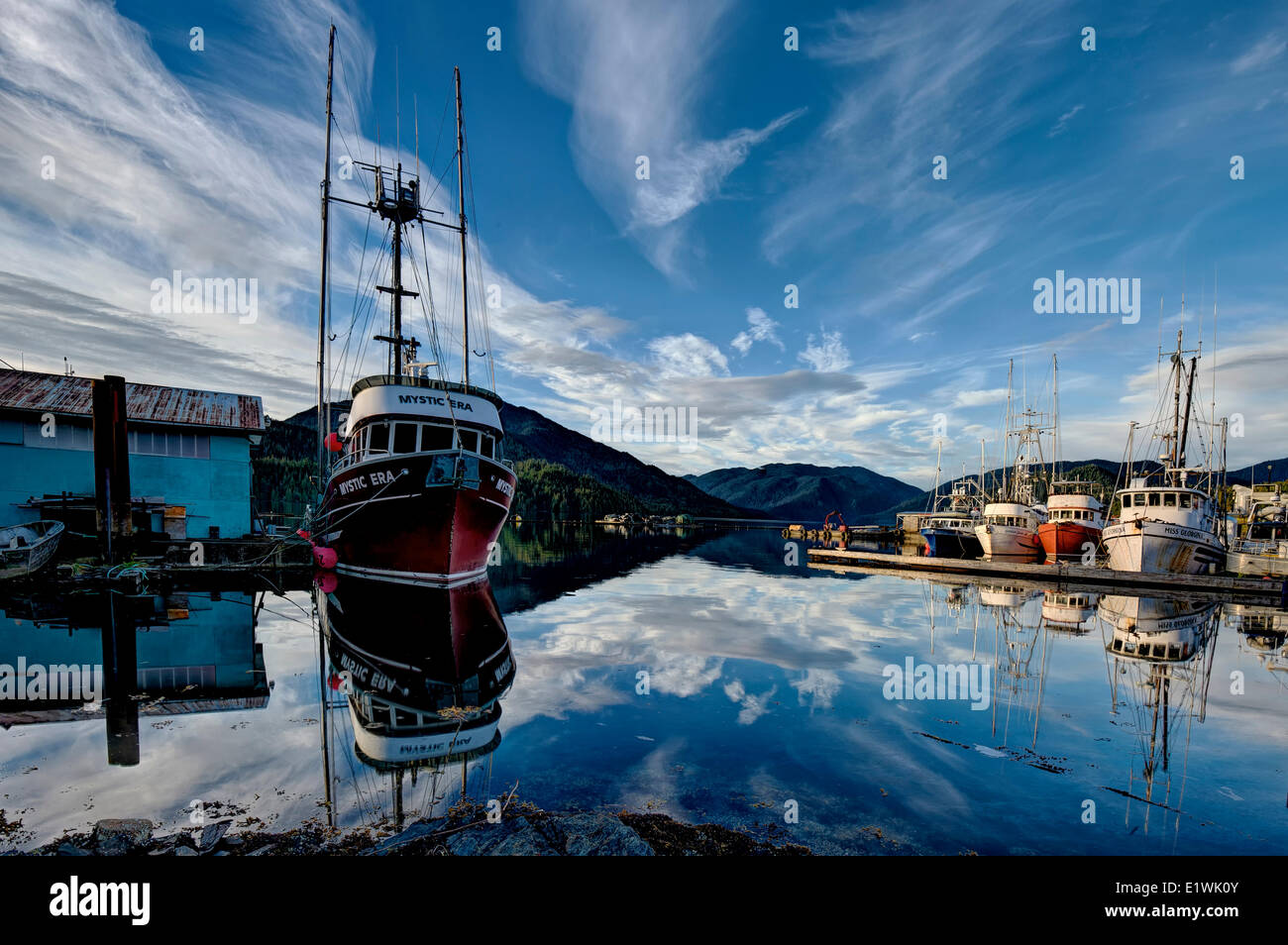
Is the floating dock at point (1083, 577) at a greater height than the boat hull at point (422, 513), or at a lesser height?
lesser

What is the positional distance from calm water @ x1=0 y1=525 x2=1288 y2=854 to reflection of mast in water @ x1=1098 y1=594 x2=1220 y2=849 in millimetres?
80

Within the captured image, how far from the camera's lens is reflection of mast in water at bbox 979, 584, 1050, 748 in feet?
34.7

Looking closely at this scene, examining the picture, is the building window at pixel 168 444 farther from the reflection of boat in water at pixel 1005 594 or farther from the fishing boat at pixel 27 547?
the reflection of boat in water at pixel 1005 594

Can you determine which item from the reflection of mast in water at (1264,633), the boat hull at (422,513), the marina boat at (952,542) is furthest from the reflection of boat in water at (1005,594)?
the marina boat at (952,542)

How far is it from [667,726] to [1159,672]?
12.9 m

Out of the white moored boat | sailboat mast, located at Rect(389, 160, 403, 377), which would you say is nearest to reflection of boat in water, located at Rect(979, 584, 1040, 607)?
the white moored boat

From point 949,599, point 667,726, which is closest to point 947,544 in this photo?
point 949,599

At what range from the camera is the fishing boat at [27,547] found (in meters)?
22.9

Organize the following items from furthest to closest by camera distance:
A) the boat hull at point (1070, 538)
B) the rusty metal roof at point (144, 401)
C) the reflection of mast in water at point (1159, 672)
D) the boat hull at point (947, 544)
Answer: the boat hull at point (947, 544), the boat hull at point (1070, 538), the rusty metal roof at point (144, 401), the reflection of mast in water at point (1159, 672)

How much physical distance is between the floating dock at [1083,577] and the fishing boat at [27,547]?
43.8 meters

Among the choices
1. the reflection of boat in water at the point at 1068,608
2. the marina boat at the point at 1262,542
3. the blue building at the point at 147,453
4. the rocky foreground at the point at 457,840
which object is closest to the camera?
the rocky foreground at the point at 457,840

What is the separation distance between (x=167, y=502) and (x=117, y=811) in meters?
31.2

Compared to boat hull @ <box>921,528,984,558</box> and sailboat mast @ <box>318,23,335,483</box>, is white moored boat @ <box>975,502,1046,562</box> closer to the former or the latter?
boat hull @ <box>921,528,984,558</box>

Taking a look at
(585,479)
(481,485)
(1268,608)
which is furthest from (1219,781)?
(585,479)
